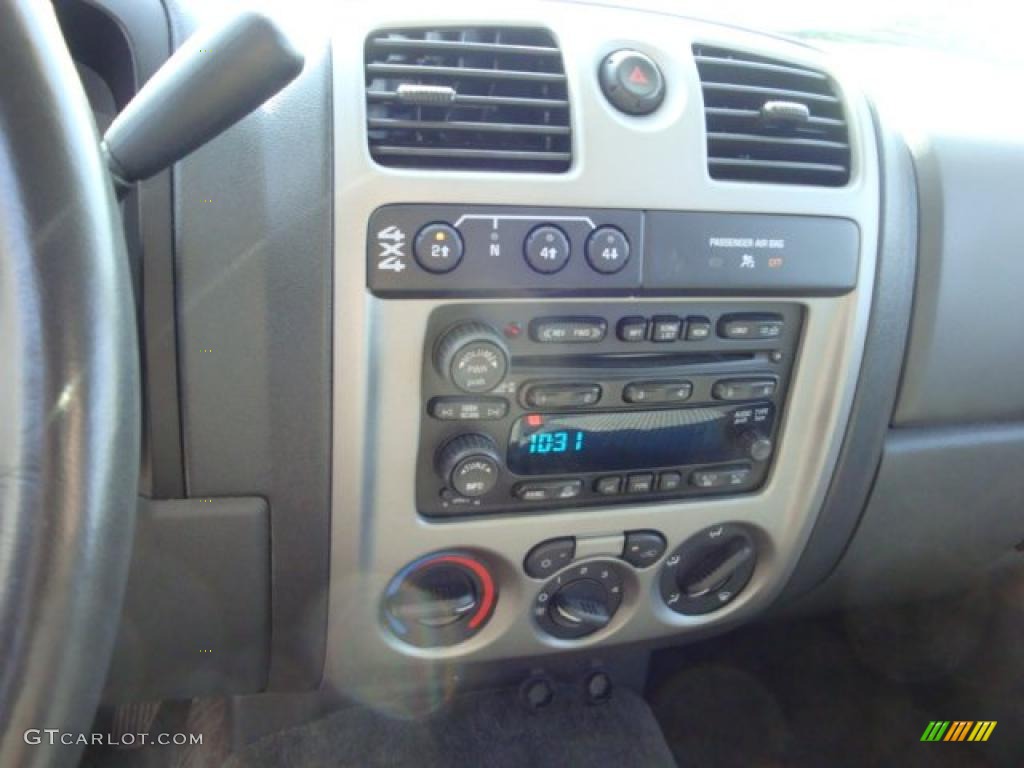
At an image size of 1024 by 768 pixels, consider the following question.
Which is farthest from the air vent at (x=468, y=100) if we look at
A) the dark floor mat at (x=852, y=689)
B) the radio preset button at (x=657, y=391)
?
the dark floor mat at (x=852, y=689)

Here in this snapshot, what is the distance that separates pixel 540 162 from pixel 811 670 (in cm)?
121

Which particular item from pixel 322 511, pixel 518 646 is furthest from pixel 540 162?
pixel 518 646

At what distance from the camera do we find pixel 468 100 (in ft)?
3.14

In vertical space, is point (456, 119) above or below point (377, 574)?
above

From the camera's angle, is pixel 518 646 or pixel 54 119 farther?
pixel 518 646

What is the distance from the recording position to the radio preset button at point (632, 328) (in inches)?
41.7

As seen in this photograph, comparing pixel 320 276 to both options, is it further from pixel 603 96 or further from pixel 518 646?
pixel 518 646

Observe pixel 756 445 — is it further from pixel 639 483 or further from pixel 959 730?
pixel 959 730

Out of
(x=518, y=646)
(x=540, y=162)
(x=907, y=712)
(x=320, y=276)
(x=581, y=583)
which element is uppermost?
(x=540, y=162)

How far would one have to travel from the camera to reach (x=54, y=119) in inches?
22.9

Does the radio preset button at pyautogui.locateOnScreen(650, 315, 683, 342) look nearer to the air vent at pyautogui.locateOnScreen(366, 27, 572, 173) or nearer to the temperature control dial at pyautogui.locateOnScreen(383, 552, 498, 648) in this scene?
the air vent at pyautogui.locateOnScreen(366, 27, 572, 173)

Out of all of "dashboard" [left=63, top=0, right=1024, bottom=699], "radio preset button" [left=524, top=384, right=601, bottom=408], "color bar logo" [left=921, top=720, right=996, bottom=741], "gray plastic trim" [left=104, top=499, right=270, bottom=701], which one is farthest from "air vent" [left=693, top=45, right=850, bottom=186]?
"color bar logo" [left=921, top=720, right=996, bottom=741]

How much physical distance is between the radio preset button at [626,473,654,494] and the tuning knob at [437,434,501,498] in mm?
183

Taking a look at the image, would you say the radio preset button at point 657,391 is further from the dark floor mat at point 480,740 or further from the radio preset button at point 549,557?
the dark floor mat at point 480,740
